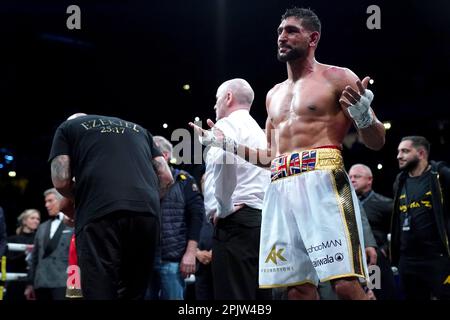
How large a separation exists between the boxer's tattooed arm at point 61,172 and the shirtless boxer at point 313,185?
920 mm

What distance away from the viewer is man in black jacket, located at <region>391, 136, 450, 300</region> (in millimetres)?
4598

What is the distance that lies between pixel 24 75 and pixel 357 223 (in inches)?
330

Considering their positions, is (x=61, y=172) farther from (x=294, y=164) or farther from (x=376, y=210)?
(x=376, y=210)

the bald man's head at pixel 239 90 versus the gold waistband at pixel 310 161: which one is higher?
the bald man's head at pixel 239 90

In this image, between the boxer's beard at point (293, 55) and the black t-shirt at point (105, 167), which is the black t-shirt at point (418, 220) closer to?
the boxer's beard at point (293, 55)

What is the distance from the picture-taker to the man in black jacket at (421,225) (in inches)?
181

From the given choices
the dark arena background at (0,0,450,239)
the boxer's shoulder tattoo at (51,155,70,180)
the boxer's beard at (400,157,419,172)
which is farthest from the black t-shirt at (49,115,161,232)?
the dark arena background at (0,0,450,239)

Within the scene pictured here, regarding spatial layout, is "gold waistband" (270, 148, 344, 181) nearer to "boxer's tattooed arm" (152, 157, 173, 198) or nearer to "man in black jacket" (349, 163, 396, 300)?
"boxer's tattooed arm" (152, 157, 173, 198)

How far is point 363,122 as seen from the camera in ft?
8.09

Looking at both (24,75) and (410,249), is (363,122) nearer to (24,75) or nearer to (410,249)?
(410,249)

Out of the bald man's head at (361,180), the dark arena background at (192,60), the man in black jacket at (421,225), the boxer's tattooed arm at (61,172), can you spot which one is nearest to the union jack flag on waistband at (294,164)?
the boxer's tattooed arm at (61,172)

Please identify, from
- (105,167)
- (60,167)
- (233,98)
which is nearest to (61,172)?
(60,167)
